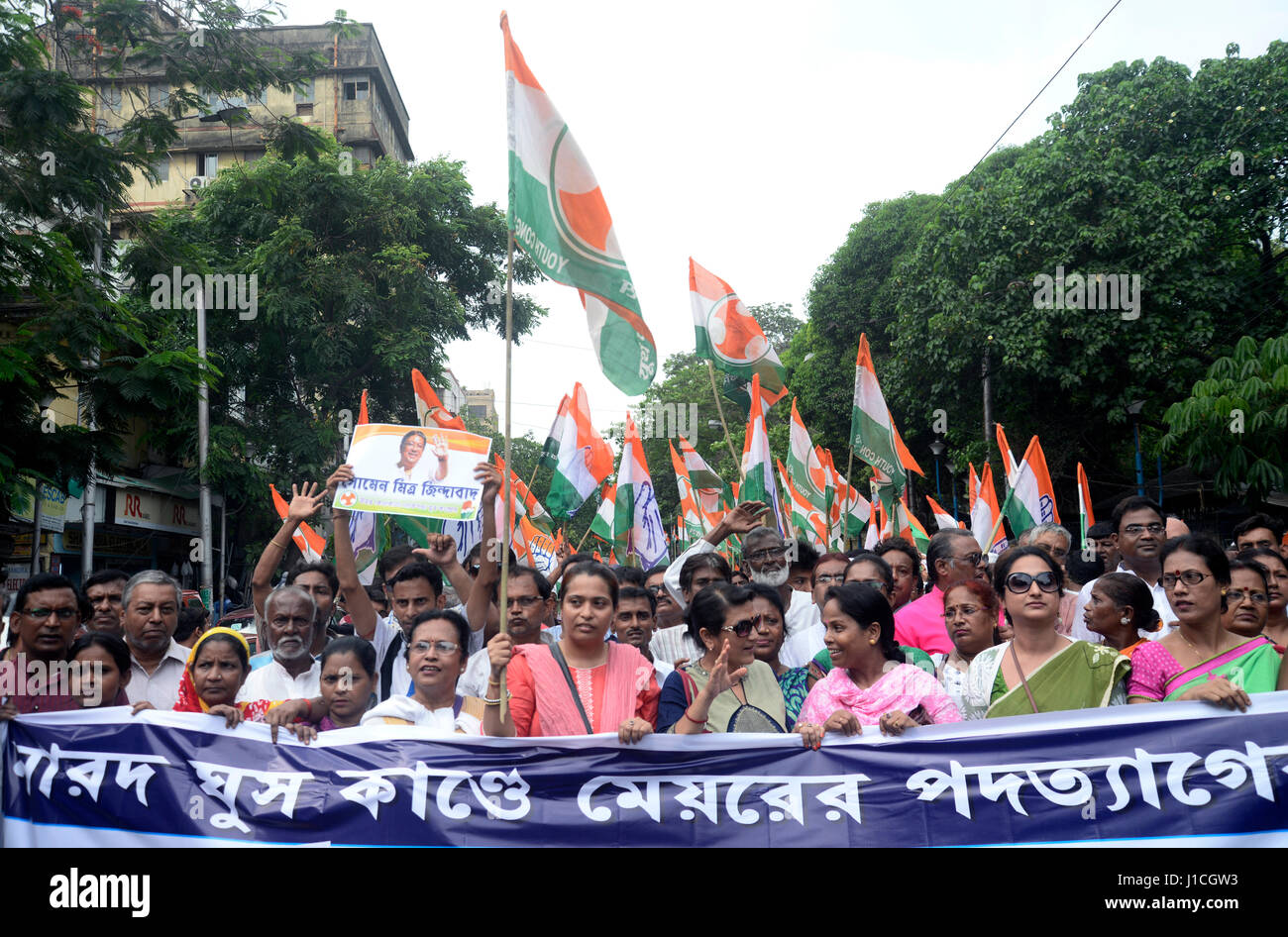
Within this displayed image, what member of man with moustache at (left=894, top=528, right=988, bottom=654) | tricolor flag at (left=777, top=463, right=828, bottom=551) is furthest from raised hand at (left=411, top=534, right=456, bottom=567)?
tricolor flag at (left=777, top=463, right=828, bottom=551)

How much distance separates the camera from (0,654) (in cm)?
472

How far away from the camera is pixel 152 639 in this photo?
188 inches

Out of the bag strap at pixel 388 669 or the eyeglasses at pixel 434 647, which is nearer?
the eyeglasses at pixel 434 647

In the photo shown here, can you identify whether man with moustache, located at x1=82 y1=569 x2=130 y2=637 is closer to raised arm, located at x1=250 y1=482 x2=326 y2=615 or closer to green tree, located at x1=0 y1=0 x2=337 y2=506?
raised arm, located at x1=250 y1=482 x2=326 y2=615

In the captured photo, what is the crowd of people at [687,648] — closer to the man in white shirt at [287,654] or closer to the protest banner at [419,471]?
the man in white shirt at [287,654]

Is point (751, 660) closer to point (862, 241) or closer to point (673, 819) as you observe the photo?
point (673, 819)

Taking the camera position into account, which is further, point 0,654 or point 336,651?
point 0,654

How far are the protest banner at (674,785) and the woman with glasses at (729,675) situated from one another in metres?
0.14

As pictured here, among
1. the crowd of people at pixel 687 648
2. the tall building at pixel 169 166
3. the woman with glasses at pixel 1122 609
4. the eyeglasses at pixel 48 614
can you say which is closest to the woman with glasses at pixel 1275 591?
the crowd of people at pixel 687 648

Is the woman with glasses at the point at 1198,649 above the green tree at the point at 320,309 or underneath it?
underneath

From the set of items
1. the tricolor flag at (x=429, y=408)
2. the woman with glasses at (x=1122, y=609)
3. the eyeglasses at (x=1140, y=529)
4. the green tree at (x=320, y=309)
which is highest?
the green tree at (x=320, y=309)

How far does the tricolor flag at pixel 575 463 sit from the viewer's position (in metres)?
11.0

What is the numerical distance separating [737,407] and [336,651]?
4399cm
